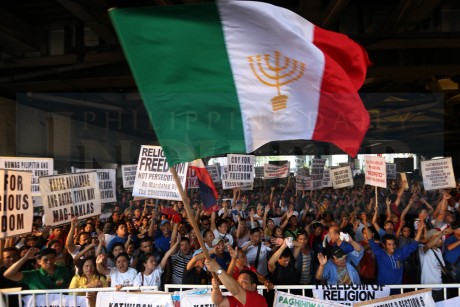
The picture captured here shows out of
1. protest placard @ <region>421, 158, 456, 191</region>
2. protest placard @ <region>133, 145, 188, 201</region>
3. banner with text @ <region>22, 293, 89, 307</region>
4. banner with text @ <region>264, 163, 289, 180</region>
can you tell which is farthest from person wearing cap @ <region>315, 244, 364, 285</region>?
banner with text @ <region>264, 163, 289, 180</region>

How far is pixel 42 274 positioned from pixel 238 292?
307cm

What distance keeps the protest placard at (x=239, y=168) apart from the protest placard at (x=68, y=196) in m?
4.74

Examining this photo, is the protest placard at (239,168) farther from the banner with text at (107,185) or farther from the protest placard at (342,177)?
the banner with text at (107,185)

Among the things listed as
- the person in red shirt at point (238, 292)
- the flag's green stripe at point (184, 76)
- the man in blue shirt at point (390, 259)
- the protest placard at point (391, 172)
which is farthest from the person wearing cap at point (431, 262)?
the protest placard at point (391, 172)

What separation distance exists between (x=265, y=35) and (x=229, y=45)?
1.06 ft

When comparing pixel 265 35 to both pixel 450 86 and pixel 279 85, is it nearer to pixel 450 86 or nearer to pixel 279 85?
pixel 279 85

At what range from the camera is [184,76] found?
4.12 meters

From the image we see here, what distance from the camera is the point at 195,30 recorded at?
4117mm

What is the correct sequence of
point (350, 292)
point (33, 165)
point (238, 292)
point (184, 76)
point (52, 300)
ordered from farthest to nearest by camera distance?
point (33, 165) < point (350, 292) < point (52, 300) < point (238, 292) < point (184, 76)

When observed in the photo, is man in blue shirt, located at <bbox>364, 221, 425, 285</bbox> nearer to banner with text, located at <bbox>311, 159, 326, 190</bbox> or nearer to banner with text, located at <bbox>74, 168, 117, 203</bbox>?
banner with text, located at <bbox>74, 168, 117, 203</bbox>

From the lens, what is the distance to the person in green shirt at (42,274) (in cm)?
659

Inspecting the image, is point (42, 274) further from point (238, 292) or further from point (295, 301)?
point (295, 301)

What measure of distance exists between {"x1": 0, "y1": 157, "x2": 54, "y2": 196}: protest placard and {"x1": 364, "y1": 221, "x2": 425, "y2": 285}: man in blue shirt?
5.80 metres

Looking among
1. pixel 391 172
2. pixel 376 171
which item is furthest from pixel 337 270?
pixel 391 172
